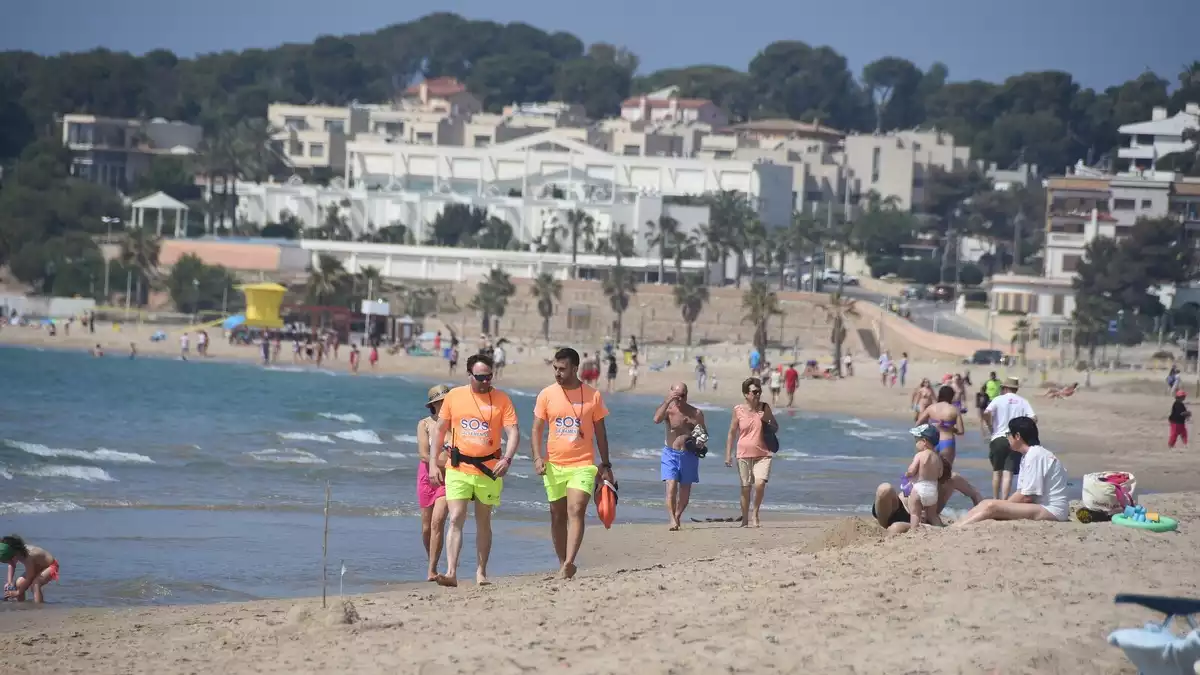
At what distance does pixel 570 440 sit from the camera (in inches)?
412

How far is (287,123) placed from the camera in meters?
128

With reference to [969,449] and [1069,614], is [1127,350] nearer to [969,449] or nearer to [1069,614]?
[969,449]

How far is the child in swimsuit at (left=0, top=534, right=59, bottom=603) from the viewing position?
1180 cm

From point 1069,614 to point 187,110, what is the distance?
14433 cm

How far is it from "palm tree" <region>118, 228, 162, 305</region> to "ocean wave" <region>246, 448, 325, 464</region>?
5370 centimetres

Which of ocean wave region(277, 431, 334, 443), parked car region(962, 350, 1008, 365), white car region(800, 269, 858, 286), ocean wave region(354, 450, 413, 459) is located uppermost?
white car region(800, 269, 858, 286)

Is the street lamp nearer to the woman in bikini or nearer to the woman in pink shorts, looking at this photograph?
the woman in bikini

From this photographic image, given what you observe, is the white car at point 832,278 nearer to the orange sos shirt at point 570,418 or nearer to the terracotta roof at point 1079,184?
the terracotta roof at point 1079,184

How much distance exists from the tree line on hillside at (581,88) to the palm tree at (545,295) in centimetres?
5485

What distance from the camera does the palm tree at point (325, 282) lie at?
236 ft

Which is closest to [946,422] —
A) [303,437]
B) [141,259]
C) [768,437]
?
[768,437]

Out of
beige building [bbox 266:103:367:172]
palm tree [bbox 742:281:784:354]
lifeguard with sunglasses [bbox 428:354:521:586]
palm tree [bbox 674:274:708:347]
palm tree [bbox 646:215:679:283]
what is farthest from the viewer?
beige building [bbox 266:103:367:172]

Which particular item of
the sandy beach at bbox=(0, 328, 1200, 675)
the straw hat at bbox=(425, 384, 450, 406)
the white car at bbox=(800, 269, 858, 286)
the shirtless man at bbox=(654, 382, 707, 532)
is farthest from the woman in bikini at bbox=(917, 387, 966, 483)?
the white car at bbox=(800, 269, 858, 286)

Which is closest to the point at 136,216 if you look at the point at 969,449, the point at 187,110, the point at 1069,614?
the point at 187,110
